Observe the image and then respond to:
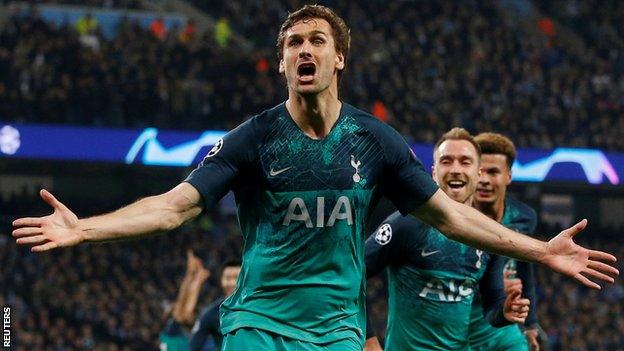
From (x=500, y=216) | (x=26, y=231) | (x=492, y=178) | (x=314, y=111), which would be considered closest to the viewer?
(x=26, y=231)

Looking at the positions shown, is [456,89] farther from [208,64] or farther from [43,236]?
[43,236]

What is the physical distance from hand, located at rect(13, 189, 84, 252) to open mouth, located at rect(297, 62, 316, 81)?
1.09 metres

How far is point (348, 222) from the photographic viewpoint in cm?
461

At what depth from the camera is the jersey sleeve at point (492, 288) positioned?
6.83m

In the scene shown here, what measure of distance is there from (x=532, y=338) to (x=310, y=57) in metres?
4.28

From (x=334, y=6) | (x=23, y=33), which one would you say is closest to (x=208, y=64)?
(x=23, y=33)

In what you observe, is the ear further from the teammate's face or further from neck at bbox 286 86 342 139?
the teammate's face

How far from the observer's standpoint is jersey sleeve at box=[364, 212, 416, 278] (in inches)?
256

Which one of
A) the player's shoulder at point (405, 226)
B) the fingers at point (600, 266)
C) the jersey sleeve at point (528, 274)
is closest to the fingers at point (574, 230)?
the fingers at point (600, 266)

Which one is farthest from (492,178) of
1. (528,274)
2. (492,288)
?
(492,288)

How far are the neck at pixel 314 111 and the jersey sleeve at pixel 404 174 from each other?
22cm

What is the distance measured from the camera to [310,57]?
4582 mm

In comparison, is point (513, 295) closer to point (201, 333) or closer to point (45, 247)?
point (45, 247)

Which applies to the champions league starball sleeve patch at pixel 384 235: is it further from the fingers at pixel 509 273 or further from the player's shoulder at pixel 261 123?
the player's shoulder at pixel 261 123
